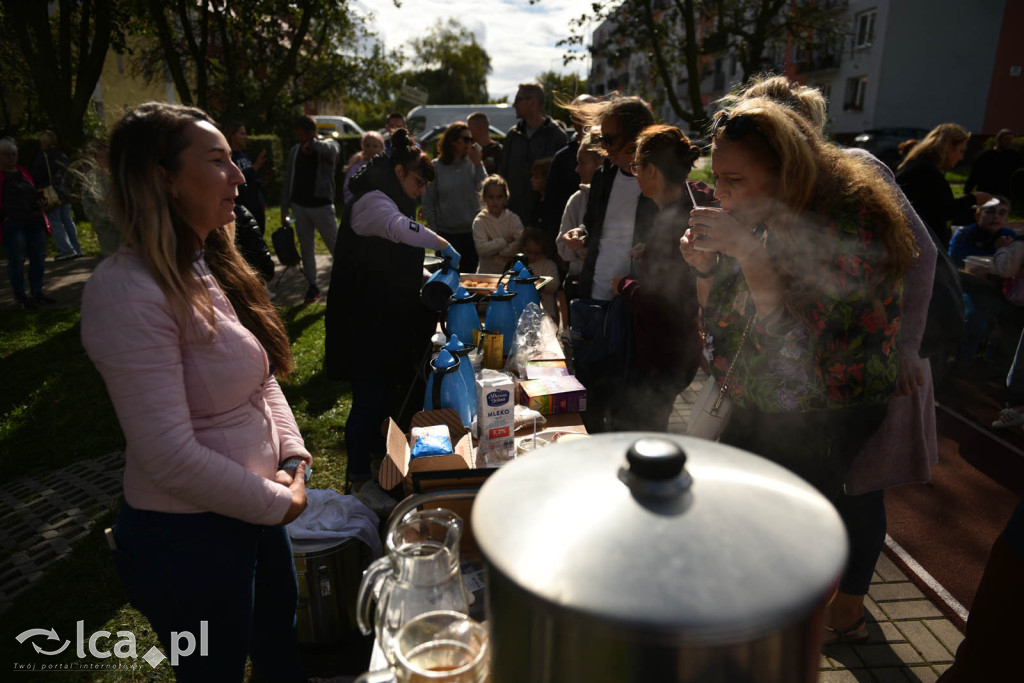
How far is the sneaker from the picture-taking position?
4387 mm

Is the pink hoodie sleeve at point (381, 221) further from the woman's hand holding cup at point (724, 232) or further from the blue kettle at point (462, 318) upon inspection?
the woman's hand holding cup at point (724, 232)

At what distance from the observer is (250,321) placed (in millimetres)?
1703

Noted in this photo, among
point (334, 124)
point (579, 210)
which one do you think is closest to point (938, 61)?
point (334, 124)

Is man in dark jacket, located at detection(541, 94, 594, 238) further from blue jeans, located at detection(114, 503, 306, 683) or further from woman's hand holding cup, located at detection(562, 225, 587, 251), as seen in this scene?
blue jeans, located at detection(114, 503, 306, 683)

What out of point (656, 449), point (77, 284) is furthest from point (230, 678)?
point (77, 284)

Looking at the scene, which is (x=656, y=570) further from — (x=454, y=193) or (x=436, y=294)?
(x=454, y=193)

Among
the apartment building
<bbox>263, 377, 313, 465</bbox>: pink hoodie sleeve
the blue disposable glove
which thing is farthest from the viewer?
the apartment building

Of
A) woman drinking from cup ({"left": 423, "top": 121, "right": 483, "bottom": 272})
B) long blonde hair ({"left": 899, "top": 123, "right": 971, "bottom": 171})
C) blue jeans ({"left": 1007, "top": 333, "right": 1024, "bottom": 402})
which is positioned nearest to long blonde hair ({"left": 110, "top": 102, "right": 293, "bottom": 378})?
woman drinking from cup ({"left": 423, "top": 121, "right": 483, "bottom": 272})

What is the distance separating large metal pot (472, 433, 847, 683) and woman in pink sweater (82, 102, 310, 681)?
35.0 inches

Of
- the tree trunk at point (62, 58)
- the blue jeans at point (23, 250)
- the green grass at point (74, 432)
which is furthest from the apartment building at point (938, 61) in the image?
the green grass at point (74, 432)

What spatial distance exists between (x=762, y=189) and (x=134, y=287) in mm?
1644

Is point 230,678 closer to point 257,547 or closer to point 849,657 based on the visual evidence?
point 257,547

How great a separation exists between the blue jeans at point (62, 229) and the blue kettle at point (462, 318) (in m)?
9.25
